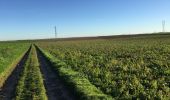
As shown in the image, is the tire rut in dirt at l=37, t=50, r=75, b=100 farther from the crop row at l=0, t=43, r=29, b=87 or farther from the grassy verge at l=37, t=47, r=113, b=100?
the crop row at l=0, t=43, r=29, b=87

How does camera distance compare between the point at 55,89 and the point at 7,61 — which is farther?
the point at 7,61

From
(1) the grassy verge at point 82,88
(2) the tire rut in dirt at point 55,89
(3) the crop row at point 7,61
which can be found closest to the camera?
(1) the grassy verge at point 82,88

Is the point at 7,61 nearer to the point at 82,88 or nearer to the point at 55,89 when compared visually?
the point at 55,89

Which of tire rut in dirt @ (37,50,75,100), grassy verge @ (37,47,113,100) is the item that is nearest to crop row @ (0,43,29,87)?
tire rut in dirt @ (37,50,75,100)

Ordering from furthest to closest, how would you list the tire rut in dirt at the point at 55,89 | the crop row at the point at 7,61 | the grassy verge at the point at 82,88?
the crop row at the point at 7,61 → the tire rut in dirt at the point at 55,89 → the grassy verge at the point at 82,88

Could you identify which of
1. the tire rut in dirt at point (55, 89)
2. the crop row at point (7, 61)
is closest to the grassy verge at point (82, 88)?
the tire rut in dirt at point (55, 89)

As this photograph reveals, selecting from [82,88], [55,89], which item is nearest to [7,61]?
[55,89]

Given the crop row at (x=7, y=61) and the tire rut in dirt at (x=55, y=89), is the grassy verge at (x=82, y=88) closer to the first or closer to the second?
the tire rut in dirt at (x=55, y=89)

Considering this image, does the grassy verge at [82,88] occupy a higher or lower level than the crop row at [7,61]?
higher

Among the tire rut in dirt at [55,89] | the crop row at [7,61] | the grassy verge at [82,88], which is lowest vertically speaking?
the crop row at [7,61]

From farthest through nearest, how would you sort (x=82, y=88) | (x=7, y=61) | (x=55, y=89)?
(x=7, y=61) < (x=55, y=89) < (x=82, y=88)

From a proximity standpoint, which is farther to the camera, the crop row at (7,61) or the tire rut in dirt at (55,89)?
the crop row at (7,61)

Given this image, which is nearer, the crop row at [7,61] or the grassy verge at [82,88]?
the grassy verge at [82,88]

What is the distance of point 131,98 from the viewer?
39.8 feet
